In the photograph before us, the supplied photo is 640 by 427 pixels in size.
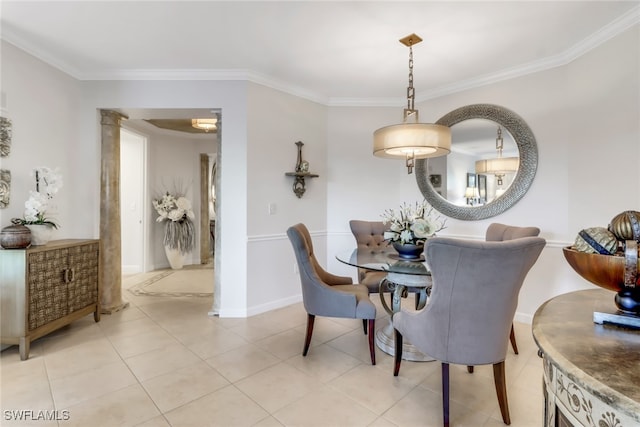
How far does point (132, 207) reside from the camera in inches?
199

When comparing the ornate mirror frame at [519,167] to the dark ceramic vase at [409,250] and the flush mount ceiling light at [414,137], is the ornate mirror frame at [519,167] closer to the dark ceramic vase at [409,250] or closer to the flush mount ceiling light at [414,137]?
the flush mount ceiling light at [414,137]

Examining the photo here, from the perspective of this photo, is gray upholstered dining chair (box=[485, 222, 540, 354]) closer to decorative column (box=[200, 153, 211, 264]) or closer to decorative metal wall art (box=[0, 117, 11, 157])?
decorative metal wall art (box=[0, 117, 11, 157])

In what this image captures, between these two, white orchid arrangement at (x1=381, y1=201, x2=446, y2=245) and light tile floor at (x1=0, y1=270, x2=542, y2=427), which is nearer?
light tile floor at (x1=0, y1=270, x2=542, y2=427)

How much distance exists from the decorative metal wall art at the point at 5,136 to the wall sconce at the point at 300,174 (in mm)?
2407

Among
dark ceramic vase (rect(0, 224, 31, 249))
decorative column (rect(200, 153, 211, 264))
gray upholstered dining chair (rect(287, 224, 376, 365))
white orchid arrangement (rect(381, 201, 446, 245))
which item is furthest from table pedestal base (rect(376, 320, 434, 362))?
decorative column (rect(200, 153, 211, 264))

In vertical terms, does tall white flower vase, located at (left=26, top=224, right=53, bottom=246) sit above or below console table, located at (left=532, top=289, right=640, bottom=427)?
above

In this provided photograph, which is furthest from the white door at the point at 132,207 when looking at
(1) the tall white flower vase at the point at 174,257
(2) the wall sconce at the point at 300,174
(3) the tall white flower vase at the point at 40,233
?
(2) the wall sconce at the point at 300,174

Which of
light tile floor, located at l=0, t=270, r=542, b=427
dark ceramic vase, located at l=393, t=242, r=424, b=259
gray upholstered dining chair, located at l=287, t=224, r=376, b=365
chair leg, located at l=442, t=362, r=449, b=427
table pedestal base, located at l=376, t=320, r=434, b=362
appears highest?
dark ceramic vase, located at l=393, t=242, r=424, b=259

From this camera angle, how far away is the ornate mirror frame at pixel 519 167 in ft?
9.89

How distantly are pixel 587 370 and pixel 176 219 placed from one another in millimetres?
5486

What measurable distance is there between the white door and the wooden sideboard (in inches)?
91.5

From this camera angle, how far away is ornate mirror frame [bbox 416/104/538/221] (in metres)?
3.01

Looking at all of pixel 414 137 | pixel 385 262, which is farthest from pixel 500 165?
pixel 385 262

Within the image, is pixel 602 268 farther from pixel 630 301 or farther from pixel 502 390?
pixel 502 390
